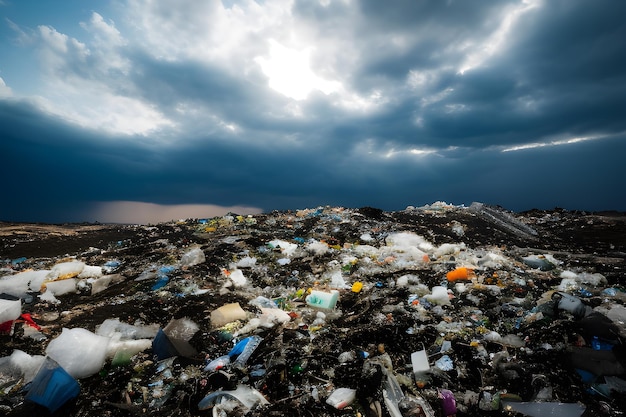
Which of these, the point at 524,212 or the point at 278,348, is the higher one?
the point at 524,212

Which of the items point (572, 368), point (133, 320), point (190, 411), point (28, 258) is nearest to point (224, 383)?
point (190, 411)

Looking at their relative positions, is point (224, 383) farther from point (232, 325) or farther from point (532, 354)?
point (532, 354)

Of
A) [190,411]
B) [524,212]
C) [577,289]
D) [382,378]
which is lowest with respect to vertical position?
[190,411]

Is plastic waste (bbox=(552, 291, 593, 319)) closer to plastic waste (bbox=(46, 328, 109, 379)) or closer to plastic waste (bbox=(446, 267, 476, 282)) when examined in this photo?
plastic waste (bbox=(446, 267, 476, 282))

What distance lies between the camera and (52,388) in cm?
176

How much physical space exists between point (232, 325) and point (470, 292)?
8.97 ft

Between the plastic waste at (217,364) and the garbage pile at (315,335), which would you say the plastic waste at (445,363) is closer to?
the garbage pile at (315,335)

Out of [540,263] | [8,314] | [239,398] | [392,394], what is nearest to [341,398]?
[392,394]

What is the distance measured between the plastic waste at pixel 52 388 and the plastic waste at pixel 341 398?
1.61 m

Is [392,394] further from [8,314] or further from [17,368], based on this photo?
[8,314]

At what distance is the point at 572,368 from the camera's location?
199 cm

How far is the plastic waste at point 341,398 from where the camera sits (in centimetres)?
177

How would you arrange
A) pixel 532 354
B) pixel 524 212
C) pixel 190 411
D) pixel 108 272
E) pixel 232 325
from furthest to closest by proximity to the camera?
1. pixel 524 212
2. pixel 108 272
3. pixel 232 325
4. pixel 532 354
5. pixel 190 411

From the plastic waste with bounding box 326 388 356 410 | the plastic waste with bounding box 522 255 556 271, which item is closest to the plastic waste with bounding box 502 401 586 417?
the plastic waste with bounding box 326 388 356 410
